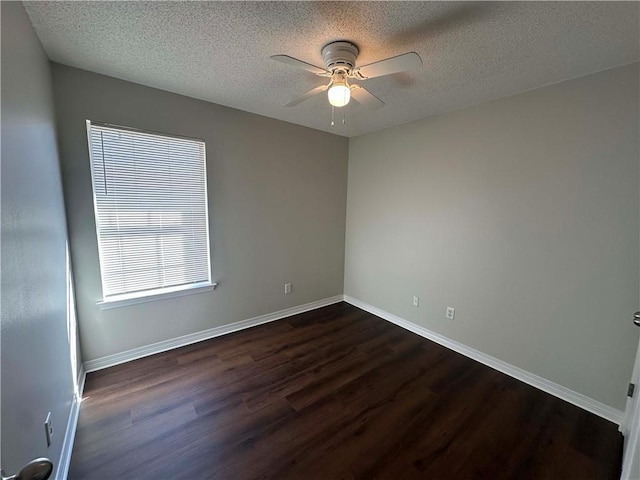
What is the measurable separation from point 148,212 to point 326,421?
88.8 inches

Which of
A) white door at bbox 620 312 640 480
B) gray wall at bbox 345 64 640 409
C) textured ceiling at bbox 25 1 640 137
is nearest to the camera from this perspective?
white door at bbox 620 312 640 480

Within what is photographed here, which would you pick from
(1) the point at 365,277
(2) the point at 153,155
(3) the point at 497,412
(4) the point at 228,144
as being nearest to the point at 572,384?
(3) the point at 497,412

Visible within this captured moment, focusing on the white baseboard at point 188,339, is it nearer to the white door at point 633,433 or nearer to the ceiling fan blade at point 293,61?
the ceiling fan blade at point 293,61

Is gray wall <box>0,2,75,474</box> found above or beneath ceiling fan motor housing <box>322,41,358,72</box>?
beneath

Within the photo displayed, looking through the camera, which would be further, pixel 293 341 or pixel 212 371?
pixel 293 341

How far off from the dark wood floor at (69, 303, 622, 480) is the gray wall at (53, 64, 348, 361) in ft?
1.38

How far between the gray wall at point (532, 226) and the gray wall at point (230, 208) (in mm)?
978

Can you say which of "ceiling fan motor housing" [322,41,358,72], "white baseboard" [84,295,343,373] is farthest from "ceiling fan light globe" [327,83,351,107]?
"white baseboard" [84,295,343,373]

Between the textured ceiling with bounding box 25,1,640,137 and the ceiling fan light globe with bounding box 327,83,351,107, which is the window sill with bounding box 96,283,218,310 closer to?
the textured ceiling with bounding box 25,1,640,137

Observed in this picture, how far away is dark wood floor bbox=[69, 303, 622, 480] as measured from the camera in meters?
1.54

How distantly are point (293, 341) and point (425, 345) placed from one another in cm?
141

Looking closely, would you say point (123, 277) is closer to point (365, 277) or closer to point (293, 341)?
point (293, 341)

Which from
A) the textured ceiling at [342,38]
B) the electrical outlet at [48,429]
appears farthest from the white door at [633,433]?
the electrical outlet at [48,429]

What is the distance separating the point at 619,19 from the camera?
4.56 feet
